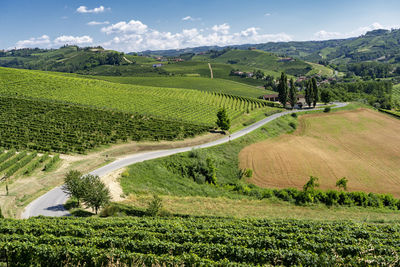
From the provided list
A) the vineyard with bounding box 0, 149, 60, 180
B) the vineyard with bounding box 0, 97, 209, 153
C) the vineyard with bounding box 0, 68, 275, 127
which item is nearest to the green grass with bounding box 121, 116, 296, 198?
the vineyard with bounding box 0, 97, 209, 153

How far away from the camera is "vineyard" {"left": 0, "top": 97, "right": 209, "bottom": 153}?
162ft

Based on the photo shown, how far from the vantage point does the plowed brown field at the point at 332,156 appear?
4584 cm

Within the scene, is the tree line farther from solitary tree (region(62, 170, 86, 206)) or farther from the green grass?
solitary tree (region(62, 170, 86, 206))

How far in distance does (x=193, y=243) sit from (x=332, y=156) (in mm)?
49971

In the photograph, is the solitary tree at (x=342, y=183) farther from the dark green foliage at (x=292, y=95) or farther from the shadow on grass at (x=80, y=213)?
the dark green foliage at (x=292, y=95)

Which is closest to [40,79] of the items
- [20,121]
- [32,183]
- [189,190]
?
[20,121]

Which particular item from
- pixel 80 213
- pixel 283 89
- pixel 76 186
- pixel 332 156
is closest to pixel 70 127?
pixel 76 186

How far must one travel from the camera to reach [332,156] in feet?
188

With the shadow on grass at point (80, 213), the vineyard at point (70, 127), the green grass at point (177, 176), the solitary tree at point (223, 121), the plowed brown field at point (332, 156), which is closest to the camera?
the shadow on grass at point (80, 213)

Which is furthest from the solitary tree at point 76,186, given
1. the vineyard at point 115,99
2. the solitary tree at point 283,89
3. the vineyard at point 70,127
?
the solitary tree at point 283,89

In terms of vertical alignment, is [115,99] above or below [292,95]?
above

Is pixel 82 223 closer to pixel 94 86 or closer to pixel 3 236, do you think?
pixel 3 236

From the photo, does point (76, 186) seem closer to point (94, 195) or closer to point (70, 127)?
point (94, 195)

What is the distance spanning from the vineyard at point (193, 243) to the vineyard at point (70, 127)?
102 feet
